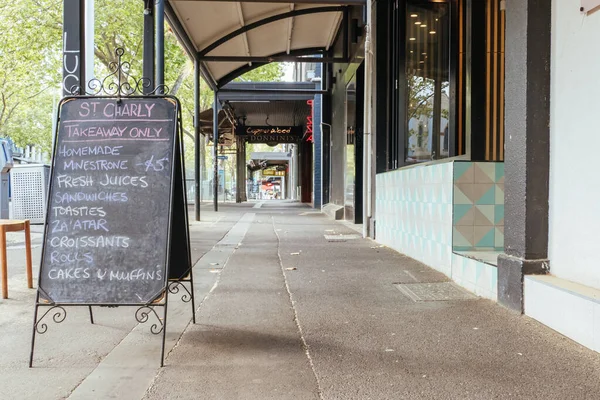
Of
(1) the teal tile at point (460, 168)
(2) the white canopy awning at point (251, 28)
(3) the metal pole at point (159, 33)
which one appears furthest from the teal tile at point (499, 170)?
(3) the metal pole at point (159, 33)

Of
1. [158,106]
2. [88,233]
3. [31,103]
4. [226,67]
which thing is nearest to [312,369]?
[88,233]

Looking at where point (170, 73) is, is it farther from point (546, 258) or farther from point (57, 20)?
point (546, 258)

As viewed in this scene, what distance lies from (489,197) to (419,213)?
3.84 feet

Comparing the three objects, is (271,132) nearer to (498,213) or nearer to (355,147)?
(355,147)

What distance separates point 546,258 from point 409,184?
3.02m

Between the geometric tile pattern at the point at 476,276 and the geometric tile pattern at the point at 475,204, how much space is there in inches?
9.7

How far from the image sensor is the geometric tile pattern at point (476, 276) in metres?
4.34

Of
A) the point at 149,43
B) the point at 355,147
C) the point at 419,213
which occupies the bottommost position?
the point at 419,213

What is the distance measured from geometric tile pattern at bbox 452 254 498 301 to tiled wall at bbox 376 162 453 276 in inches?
8.5

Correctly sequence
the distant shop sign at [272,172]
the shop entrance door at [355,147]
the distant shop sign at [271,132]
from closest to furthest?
the shop entrance door at [355,147]
the distant shop sign at [271,132]
the distant shop sign at [272,172]

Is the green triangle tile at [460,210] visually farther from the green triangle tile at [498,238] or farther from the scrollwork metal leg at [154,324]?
the scrollwork metal leg at [154,324]

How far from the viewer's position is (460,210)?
520cm

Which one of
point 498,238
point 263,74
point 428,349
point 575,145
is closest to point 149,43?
point 498,238

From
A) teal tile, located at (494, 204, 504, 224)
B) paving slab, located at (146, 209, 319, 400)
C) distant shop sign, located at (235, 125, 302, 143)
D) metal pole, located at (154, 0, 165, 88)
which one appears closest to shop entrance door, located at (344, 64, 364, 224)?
metal pole, located at (154, 0, 165, 88)
